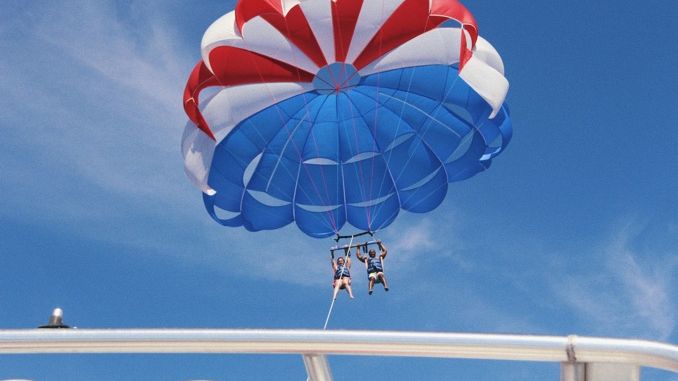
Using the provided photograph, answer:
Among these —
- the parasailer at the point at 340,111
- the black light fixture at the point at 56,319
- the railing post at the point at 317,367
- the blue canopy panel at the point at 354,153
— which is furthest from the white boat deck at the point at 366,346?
the blue canopy panel at the point at 354,153

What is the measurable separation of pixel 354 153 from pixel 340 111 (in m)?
0.71

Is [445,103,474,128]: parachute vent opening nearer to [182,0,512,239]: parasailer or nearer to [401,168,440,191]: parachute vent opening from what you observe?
[182,0,512,239]: parasailer

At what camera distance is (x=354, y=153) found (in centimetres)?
1177

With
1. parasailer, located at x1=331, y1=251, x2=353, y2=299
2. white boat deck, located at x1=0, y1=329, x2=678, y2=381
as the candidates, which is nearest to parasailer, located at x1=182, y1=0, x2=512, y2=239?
parasailer, located at x1=331, y1=251, x2=353, y2=299

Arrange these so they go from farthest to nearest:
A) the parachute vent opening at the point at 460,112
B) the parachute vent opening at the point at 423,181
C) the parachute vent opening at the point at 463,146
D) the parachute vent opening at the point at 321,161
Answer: the parachute vent opening at the point at 321,161 < the parachute vent opening at the point at 423,181 < the parachute vent opening at the point at 463,146 < the parachute vent opening at the point at 460,112

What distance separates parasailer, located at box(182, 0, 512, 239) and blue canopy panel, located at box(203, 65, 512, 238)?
0.02 metres

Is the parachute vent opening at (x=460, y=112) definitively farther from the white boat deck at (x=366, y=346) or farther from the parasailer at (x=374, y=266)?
the white boat deck at (x=366, y=346)

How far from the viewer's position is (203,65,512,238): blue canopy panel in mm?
11219

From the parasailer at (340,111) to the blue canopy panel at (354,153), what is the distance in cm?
2

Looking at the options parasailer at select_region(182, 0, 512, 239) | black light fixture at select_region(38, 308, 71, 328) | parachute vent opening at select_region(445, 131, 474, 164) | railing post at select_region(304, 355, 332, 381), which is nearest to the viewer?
railing post at select_region(304, 355, 332, 381)

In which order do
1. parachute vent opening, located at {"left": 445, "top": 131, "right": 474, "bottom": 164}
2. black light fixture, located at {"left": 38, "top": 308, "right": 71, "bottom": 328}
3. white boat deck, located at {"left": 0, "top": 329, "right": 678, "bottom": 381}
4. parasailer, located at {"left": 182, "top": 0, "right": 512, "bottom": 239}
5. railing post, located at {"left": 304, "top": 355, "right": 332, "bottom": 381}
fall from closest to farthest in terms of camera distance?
white boat deck, located at {"left": 0, "top": 329, "right": 678, "bottom": 381}, railing post, located at {"left": 304, "top": 355, "right": 332, "bottom": 381}, black light fixture, located at {"left": 38, "top": 308, "right": 71, "bottom": 328}, parasailer, located at {"left": 182, "top": 0, "right": 512, "bottom": 239}, parachute vent opening, located at {"left": 445, "top": 131, "right": 474, "bottom": 164}

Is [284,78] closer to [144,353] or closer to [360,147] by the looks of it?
[360,147]

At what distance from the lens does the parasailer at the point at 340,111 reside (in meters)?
10.3

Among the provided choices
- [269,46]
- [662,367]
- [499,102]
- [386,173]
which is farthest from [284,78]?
[662,367]
